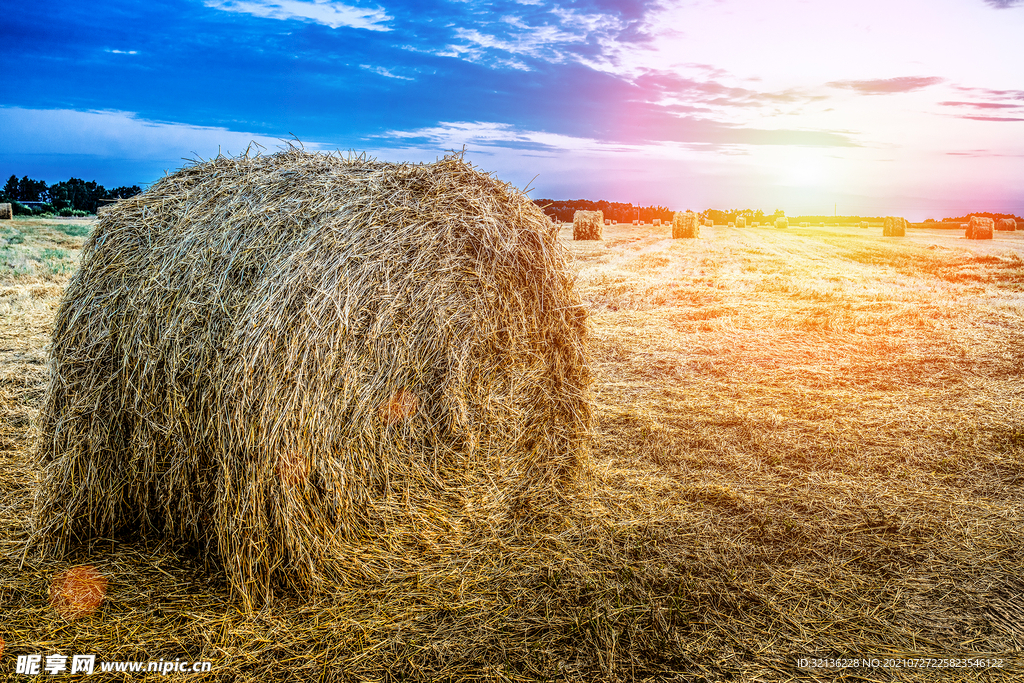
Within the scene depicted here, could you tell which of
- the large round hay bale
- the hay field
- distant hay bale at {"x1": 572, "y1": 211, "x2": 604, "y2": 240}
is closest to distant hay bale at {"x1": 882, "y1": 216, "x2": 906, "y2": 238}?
distant hay bale at {"x1": 572, "y1": 211, "x2": 604, "y2": 240}

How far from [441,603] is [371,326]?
5.69 ft

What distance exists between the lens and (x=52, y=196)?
4488cm

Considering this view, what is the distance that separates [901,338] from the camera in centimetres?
1034

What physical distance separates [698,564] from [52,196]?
5363 cm

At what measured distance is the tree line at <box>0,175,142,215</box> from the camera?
39.2 metres

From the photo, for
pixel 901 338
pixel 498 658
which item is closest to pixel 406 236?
pixel 498 658

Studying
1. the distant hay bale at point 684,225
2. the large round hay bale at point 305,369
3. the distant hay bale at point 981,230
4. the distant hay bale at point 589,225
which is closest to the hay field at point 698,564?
the large round hay bale at point 305,369

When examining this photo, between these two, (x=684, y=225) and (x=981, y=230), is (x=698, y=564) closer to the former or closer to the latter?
(x=684, y=225)

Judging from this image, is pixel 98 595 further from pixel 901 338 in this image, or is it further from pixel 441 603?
pixel 901 338

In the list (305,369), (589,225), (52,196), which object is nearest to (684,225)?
(589,225)

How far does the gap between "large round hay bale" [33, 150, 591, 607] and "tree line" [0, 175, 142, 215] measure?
41245 mm

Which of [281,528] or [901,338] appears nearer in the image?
[281,528]

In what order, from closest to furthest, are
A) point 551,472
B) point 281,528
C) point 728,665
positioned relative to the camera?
point 728,665
point 281,528
point 551,472

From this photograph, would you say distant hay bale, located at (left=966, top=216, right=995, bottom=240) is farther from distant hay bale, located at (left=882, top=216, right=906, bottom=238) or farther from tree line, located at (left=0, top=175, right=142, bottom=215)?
tree line, located at (left=0, top=175, right=142, bottom=215)
